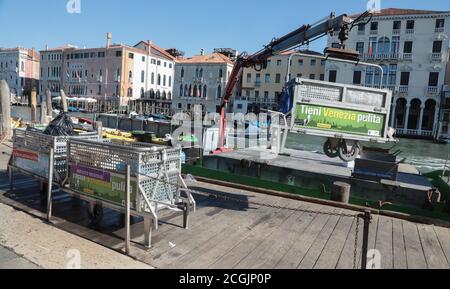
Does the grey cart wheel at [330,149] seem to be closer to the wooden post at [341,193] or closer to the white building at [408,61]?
the wooden post at [341,193]

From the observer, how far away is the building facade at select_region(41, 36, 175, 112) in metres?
75.1

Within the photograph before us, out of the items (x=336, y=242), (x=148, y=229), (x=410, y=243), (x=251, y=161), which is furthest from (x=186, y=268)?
(x=251, y=161)

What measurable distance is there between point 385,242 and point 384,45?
2219 inches

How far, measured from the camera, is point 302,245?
19.9ft

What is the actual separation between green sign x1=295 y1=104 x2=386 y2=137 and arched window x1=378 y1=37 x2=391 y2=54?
54.7 meters

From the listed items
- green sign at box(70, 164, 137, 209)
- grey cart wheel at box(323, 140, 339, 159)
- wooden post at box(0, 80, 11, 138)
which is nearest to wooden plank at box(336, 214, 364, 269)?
grey cart wheel at box(323, 140, 339, 159)

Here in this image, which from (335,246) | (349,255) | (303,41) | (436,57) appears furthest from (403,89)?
(349,255)

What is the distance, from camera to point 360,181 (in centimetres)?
998

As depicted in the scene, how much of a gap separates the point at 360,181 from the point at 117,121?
3231 centimetres

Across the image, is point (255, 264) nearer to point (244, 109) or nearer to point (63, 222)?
point (63, 222)

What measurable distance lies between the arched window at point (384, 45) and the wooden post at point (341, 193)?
2113 inches

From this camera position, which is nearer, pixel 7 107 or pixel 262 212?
pixel 262 212

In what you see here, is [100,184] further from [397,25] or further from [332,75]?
[397,25]

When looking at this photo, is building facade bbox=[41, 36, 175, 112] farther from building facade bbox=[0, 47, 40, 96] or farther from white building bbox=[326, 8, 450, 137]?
white building bbox=[326, 8, 450, 137]
